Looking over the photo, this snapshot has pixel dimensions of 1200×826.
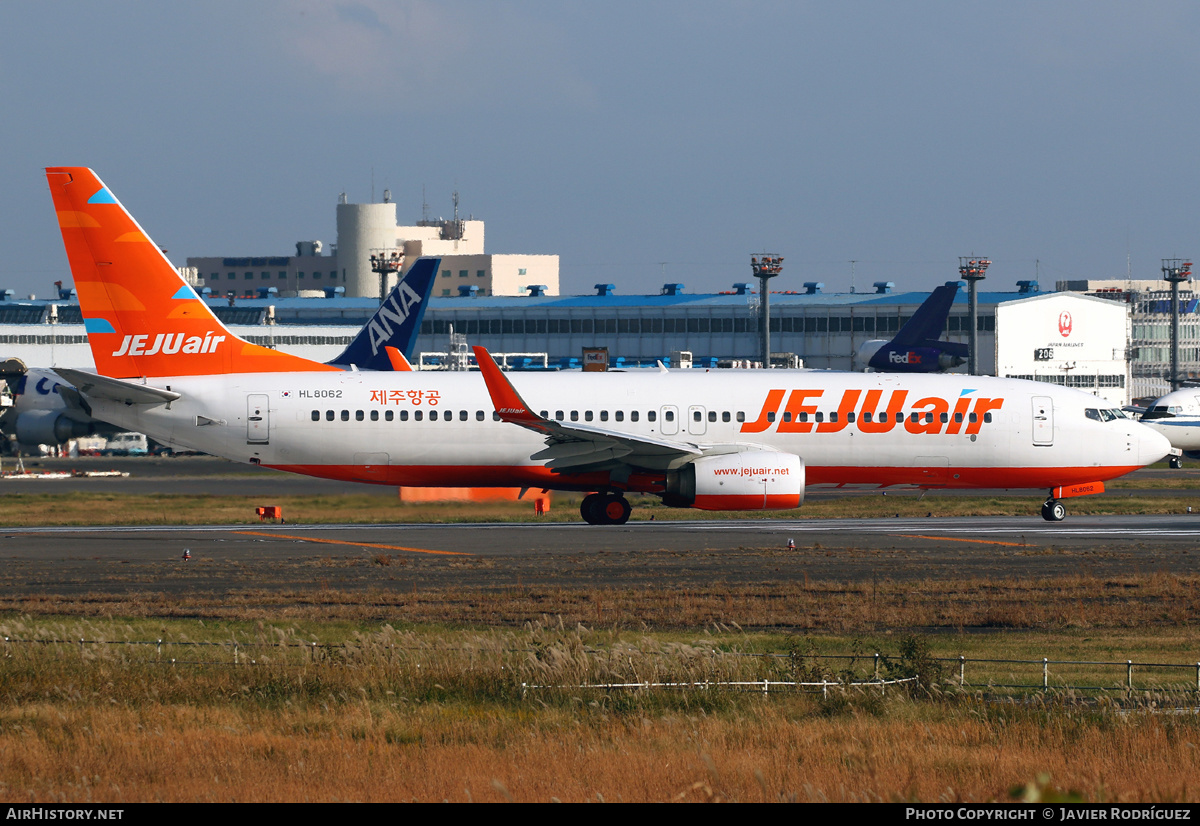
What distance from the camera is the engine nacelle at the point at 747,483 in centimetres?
3634

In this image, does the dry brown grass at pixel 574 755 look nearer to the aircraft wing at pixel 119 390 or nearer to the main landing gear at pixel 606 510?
the aircraft wing at pixel 119 390

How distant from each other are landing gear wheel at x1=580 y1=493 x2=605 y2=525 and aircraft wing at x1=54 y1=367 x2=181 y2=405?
11.9 meters

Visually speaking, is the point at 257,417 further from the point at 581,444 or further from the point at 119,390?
the point at 581,444

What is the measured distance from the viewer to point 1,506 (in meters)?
44.2

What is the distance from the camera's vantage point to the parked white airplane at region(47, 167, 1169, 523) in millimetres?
38375

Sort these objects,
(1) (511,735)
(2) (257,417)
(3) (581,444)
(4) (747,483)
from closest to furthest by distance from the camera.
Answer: (1) (511,735) → (4) (747,483) → (3) (581,444) → (2) (257,417)

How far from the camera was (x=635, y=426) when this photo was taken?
39.2 m

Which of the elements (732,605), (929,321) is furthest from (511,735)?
(929,321)

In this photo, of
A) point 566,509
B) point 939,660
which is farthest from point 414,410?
point 939,660

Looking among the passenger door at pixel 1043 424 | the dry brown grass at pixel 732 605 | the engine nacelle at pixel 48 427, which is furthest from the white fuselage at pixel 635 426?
the engine nacelle at pixel 48 427

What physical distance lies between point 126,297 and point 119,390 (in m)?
2.99

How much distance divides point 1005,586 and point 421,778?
16511mm

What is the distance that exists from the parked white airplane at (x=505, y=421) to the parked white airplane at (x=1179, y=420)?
33.2 m

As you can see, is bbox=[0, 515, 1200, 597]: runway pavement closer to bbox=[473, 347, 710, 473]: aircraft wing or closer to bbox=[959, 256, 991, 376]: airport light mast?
bbox=[473, 347, 710, 473]: aircraft wing
